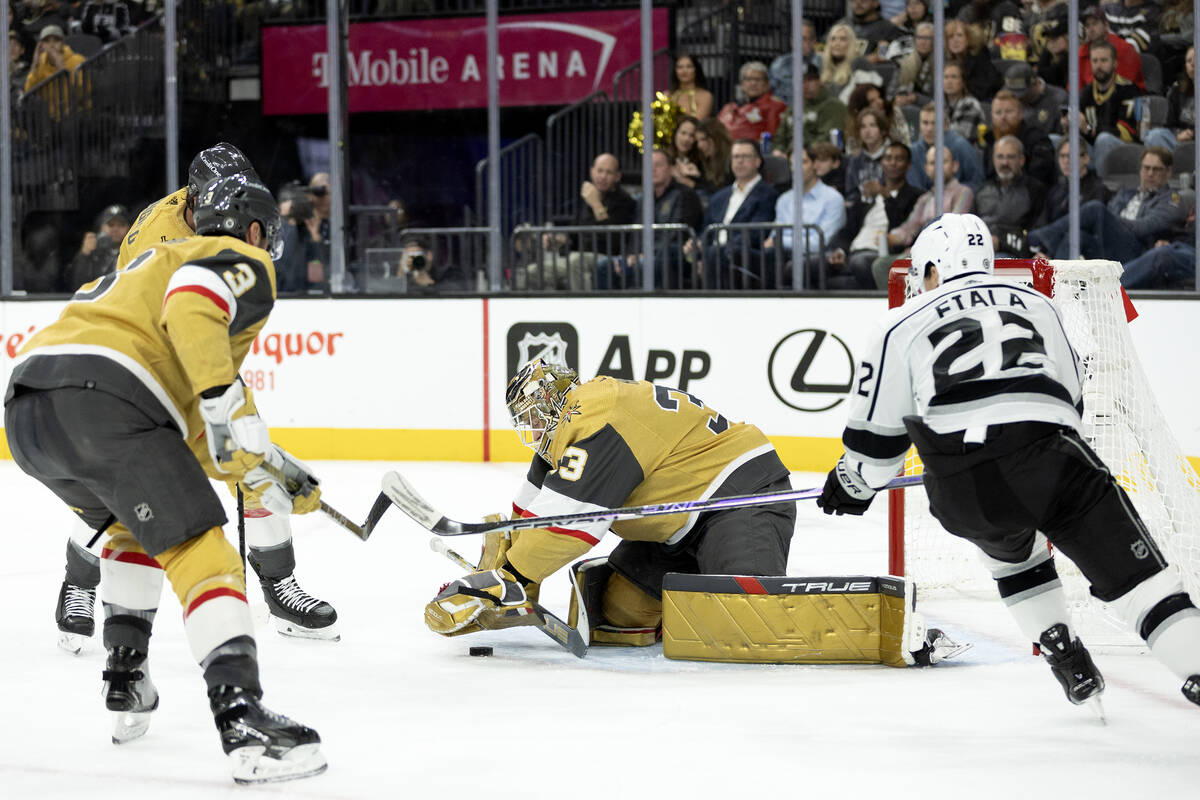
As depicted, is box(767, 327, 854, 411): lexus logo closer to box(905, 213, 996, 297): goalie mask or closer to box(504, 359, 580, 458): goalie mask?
box(504, 359, 580, 458): goalie mask

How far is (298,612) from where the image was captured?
3381 mm

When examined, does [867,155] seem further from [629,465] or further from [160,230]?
[160,230]

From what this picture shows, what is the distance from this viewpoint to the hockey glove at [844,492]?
8.79 ft

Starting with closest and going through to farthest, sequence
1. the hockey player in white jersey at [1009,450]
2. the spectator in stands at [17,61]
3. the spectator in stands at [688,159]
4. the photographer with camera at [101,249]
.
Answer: the hockey player in white jersey at [1009,450] → the spectator in stands at [688,159] → the photographer with camera at [101,249] → the spectator in stands at [17,61]

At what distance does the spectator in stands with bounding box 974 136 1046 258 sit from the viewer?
6855 mm

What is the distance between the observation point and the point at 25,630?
351 centimetres

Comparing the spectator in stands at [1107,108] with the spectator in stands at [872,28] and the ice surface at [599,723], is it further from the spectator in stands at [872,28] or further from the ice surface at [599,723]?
the ice surface at [599,723]

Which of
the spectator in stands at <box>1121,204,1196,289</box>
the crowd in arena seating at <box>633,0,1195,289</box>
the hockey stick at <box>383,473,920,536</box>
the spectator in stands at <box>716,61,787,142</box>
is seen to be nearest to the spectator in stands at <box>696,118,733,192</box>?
the crowd in arena seating at <box>633,0,1195,289</box>

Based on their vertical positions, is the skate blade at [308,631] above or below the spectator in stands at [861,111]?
below

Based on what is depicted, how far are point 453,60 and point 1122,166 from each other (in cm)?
456

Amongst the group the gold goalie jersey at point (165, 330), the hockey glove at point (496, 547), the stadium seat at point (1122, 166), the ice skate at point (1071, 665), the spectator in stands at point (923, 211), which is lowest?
the ice skate at point (1071, 665)

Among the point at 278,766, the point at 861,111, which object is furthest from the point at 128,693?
the point at 861,111

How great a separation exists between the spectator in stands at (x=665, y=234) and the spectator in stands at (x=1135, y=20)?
2308 millimetres

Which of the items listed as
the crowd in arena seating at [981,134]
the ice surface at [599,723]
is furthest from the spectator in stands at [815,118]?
the ice surface at [599,723]
